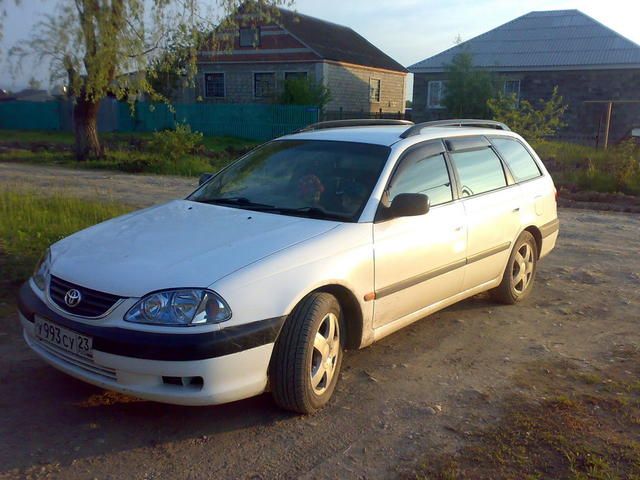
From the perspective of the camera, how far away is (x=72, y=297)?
3676 millimetres

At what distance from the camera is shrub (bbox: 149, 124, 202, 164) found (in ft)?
62.1

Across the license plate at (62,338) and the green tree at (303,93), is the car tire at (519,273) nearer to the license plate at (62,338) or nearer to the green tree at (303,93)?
the license plate at (62,338)

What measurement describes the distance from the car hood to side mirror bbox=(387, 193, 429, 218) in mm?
478

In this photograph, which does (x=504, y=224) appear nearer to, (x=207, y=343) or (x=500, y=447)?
(x=500, y=447)

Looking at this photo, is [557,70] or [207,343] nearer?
[207,343]

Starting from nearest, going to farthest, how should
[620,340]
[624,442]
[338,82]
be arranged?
[624,442] → [620,340] → [338,82]

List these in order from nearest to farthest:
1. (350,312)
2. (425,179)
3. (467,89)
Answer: (350,312) → (425,179) → (467,89)

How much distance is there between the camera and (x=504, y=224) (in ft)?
19.0

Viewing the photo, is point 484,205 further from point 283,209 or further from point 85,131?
point 85,131

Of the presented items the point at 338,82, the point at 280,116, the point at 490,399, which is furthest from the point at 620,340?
the point at 338,82

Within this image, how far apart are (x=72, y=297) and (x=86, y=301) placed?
0.11 metres

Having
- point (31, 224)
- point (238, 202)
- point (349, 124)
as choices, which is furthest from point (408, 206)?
point (31, 224)

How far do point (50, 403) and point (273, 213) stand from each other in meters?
1.82

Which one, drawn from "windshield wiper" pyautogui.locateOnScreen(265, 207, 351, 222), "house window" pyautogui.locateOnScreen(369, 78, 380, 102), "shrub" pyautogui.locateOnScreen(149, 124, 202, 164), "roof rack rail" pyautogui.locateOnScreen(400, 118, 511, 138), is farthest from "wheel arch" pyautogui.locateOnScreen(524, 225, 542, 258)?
"house window" pyautogui.locateOnScreen(369, 78, 380, 102)
